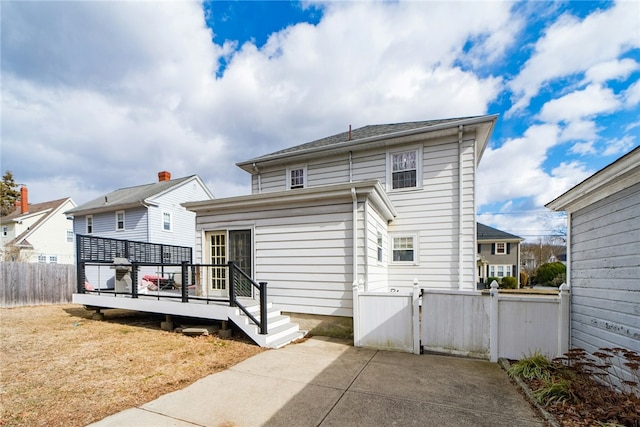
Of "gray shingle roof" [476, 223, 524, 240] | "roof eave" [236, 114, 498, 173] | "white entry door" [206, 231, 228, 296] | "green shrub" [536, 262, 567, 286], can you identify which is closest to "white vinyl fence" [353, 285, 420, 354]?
"white entry door" [206, 231, 228, 296]

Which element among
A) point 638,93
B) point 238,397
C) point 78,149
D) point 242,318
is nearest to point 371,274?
point 242,318

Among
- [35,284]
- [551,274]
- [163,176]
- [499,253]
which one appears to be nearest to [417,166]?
[35,284]

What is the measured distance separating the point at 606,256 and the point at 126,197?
77.5 ft

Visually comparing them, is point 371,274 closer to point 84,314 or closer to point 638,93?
point 638,93

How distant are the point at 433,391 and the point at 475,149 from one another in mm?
7053

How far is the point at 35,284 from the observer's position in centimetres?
1173

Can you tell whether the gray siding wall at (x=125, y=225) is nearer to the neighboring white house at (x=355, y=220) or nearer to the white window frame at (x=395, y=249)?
the neighboring white house at (x=355, y=220)

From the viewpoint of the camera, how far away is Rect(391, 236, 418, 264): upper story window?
346 inches

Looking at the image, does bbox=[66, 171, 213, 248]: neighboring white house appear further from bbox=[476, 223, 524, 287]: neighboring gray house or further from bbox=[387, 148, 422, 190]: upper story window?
bbox=[476, 223, 524, 287]: neighboring gray house

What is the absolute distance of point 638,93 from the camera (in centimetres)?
580

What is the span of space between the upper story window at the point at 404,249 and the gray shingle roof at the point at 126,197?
15.0m

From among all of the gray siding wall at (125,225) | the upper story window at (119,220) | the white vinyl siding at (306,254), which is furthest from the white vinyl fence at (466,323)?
the upper story window at (119,220)

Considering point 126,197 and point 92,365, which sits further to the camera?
point 126,197

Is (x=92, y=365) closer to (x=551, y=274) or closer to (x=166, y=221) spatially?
(x=166, y=221)
